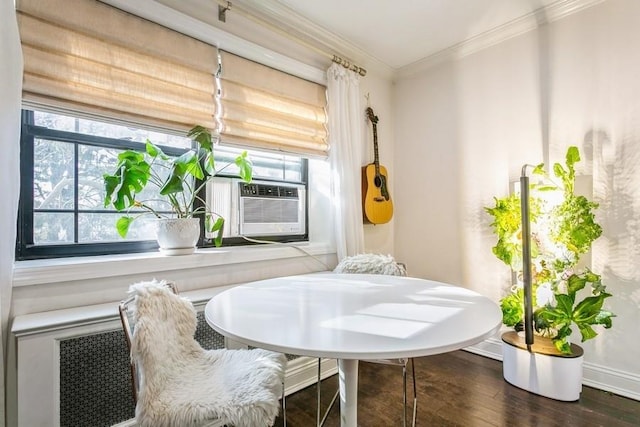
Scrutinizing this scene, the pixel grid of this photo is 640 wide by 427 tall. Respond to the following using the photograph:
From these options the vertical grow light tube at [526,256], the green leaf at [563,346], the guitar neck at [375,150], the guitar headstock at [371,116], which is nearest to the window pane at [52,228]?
the guitar neck at [375,150]

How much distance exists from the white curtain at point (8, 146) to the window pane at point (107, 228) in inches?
15.9

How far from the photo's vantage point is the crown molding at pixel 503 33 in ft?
6.88

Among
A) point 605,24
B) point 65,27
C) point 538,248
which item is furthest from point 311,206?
point 605,24

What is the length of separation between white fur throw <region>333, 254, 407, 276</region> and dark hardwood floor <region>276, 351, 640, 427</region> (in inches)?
30.2

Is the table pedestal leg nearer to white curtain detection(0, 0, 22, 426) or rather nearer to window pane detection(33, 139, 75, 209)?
white curtain detection(0, 0, 22, 426)

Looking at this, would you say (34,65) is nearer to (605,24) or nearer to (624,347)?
(605,24)

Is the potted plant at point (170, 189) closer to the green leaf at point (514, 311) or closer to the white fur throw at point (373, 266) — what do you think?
the white fur throw at point (373, 266)

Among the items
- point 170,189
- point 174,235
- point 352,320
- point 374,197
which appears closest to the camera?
point 352,320

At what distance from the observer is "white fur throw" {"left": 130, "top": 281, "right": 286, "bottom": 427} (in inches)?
38.1

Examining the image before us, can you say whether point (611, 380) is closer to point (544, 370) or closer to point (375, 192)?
point (544, 370)

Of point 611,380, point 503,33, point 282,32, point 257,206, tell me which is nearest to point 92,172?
point 257,206

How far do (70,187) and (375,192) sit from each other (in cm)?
212

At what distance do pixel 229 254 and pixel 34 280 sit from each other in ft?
2.95

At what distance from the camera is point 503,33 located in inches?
94.3
